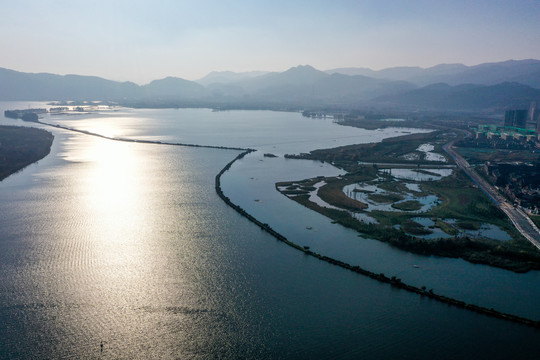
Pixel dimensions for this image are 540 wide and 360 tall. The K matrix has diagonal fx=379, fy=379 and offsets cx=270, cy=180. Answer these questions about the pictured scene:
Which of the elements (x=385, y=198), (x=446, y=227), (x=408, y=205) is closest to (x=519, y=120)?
(x=385, y=198)

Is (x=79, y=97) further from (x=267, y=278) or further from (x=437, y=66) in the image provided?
(x=437, y=66)

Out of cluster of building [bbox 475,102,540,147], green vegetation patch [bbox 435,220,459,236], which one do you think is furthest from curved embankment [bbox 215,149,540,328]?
cluster of building [bbox 475,102,540,147]

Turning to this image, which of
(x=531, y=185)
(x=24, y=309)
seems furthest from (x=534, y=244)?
(x=24, y=309)

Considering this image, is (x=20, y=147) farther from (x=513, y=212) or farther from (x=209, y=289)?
(x=513, y=212)

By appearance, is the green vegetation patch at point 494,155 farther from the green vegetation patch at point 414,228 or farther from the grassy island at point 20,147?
the grassy island at point 20,147

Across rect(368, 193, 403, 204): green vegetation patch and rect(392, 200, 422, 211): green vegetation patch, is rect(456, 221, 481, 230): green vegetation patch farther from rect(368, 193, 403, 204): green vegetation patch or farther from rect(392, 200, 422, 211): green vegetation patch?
rect(368, 193, 403, 204): green vegetation patch

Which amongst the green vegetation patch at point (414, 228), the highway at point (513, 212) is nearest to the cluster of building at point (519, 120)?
the highway at point (513, 212)
